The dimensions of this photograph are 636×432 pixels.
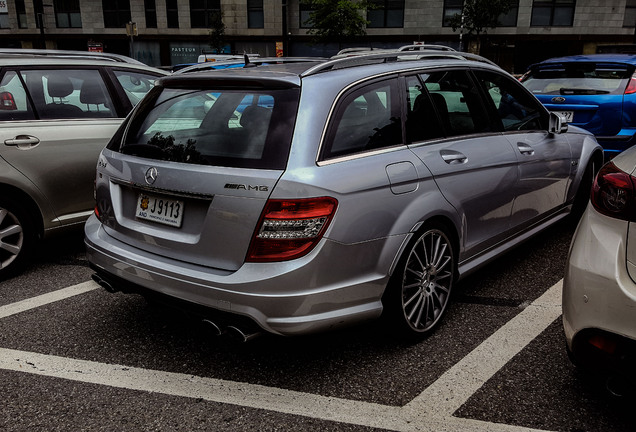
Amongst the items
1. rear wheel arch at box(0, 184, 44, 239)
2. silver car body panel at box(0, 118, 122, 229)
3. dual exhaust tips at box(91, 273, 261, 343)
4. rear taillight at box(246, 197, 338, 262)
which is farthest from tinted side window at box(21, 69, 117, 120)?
rear taillight at box(246, 197, 338, 262)

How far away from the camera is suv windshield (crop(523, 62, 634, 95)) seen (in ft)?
21.9

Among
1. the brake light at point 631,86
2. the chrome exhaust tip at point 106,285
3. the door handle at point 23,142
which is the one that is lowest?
the chrome exhaust tip at point 106,285

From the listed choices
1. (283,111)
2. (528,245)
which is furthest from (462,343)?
(528,245)

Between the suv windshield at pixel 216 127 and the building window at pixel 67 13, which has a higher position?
the building window at pixel 67 13

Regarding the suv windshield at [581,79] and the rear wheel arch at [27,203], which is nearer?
Result: the rear wheel arch at [27,203]

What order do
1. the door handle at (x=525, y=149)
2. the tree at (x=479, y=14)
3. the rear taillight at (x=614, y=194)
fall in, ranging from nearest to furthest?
the rear taillight at (x=614, y=194) < the door handle at (x=525, y=149) < the tree at (x=479, y=14)

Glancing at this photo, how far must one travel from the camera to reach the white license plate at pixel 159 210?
2891mm

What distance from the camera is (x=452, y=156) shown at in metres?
3.44

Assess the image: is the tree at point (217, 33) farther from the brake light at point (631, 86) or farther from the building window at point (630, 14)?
the brake light at point (631, 86)

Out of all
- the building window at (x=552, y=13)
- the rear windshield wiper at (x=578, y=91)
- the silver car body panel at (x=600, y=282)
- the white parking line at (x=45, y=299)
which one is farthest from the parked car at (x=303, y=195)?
the building window at (x=552, y=13)

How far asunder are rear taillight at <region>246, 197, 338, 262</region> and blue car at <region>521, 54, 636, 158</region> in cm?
484

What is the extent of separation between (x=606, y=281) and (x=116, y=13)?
4277 centimetres

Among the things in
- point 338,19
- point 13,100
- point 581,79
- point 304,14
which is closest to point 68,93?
point 13,100

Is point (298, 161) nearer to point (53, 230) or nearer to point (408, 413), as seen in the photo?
point (408, 413)
